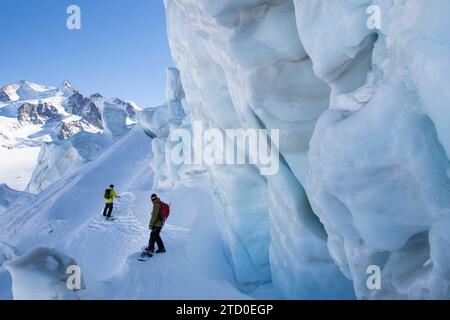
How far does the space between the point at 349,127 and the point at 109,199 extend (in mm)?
10733

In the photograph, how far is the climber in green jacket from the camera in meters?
12.5

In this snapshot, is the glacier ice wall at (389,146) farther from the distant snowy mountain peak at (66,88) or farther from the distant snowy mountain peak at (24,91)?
the distant snowy mountain peak at (24,91)

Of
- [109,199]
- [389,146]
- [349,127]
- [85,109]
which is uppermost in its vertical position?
[85,109]

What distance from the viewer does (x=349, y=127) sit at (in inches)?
149

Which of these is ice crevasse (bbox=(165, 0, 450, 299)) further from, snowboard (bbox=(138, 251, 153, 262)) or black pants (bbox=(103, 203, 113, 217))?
black pants (bbox=(103, 203, 113, 217))

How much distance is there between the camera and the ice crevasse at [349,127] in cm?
339

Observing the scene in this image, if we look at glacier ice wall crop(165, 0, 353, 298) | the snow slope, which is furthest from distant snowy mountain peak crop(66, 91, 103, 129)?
glacier ice wall crop(165, 0, 353, 298)

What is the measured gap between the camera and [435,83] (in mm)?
3057

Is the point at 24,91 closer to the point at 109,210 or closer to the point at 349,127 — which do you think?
the point at 109,210

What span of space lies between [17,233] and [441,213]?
2072 cm

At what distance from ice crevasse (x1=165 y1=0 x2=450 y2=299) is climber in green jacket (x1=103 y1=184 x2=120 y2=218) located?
21.7ft

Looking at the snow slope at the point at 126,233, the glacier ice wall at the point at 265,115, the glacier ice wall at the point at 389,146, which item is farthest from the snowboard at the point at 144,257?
the glacier ice wall at the point at 389,146

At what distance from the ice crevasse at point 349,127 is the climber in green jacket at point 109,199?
660cm

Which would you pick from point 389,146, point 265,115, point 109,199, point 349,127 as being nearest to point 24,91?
point 109,199
